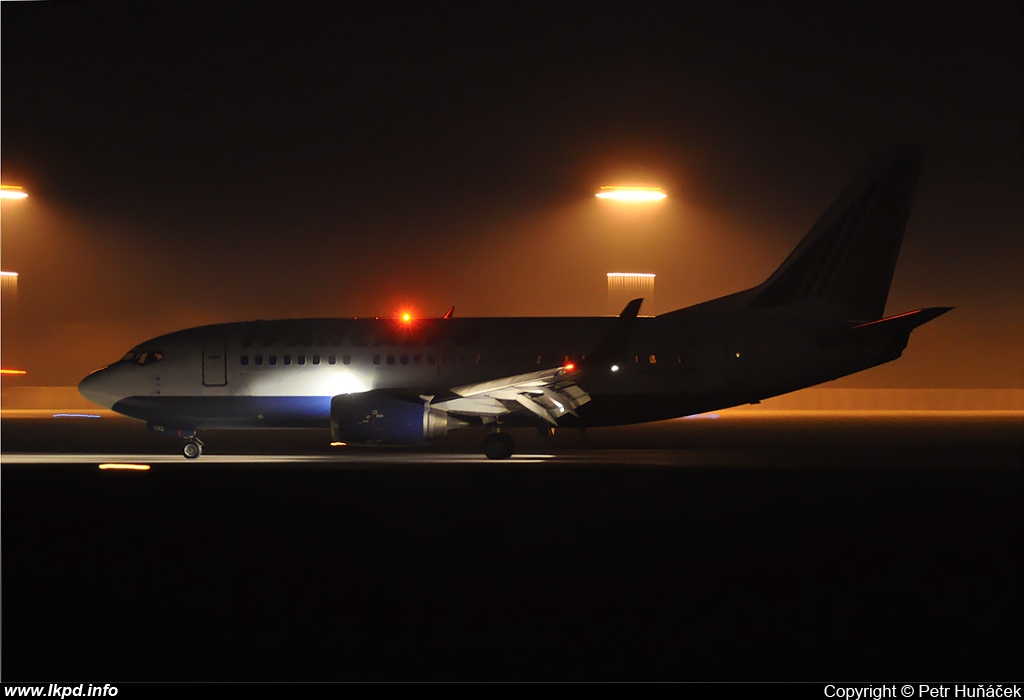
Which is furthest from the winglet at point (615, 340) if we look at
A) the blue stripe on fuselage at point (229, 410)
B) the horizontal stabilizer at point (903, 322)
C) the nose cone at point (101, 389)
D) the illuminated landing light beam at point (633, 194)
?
the illuminated landing light beam at point (633, 194)

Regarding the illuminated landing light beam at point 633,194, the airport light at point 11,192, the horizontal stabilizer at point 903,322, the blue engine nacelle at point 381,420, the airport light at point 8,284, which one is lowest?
the blue engine nacelle at point 381,420

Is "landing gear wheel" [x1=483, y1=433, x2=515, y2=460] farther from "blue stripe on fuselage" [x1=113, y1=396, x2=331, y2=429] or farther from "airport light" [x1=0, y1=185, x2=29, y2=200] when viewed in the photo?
"airport light" [x1=0, y1=185, x2=29, y2=200]

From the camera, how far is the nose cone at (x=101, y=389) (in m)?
28.0

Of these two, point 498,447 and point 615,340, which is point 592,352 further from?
point 498,447

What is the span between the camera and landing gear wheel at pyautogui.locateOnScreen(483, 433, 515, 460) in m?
24.9

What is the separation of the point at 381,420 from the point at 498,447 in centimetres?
287

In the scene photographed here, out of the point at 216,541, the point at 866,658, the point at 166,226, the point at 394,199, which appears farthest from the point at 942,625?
the point at 166,226

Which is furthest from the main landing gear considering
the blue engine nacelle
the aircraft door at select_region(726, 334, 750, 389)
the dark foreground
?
the aircraft door at select_region(726, 334, 750, 389)

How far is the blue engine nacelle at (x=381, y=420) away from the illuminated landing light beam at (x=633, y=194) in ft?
78.2

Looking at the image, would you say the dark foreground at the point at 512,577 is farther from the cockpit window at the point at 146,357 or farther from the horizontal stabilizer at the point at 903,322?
the cockpit window at the point at 146,357

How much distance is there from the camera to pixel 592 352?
83.7ft

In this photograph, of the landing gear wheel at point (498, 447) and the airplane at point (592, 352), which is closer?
the landing gear wheel at point (498, 447)

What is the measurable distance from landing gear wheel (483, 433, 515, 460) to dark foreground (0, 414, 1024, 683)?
511cm

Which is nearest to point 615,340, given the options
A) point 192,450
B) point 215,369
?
point 192,450
